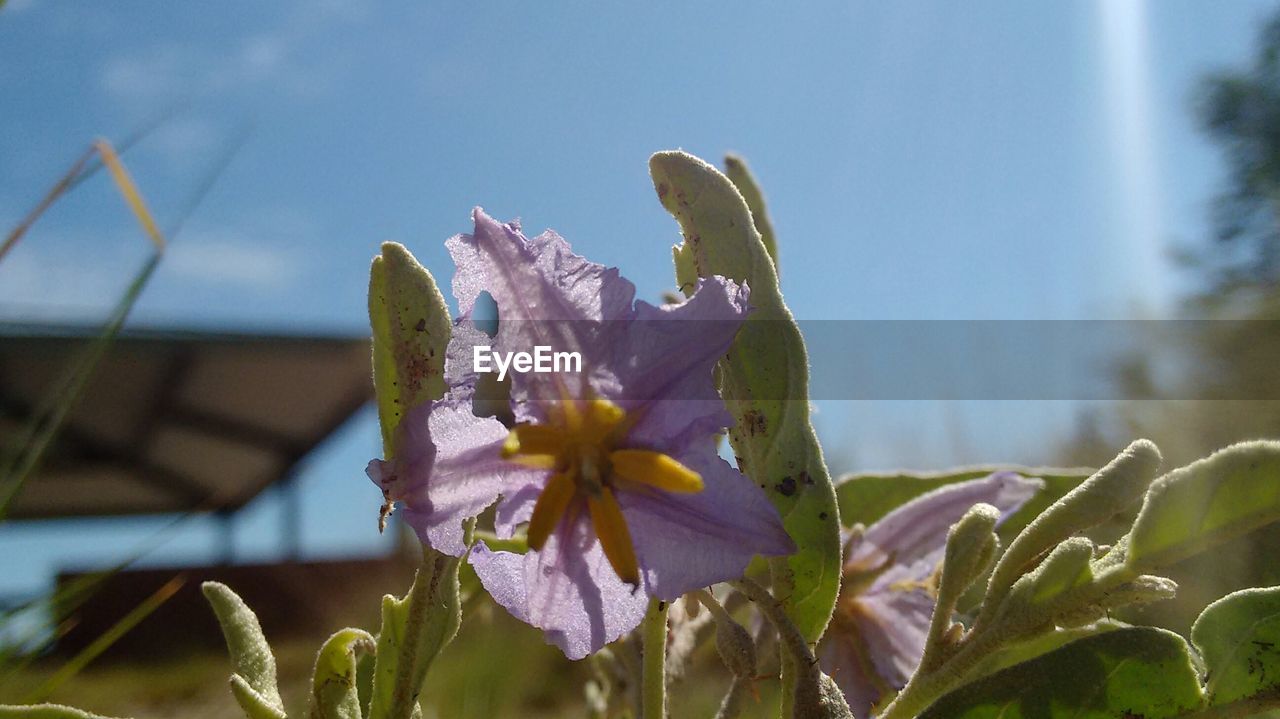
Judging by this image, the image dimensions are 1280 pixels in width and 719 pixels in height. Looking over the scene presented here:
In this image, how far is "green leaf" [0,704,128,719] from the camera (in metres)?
0.49

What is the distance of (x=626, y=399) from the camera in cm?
51

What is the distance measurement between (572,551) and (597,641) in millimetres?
49

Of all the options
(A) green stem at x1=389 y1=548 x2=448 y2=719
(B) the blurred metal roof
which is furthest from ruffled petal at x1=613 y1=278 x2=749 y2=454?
(B) the blurred metal roof

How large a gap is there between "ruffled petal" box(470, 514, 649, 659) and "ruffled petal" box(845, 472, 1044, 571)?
218mm

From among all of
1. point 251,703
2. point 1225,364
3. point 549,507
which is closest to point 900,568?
point 549,507

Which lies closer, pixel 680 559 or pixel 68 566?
pixel 680 559

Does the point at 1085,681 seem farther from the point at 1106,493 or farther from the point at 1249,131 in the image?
the point at 1249,131

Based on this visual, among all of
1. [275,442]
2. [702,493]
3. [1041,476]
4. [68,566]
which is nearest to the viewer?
[702,493]

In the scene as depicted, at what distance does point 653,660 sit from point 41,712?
0.99ft

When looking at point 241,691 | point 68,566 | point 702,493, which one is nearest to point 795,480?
point 702,493

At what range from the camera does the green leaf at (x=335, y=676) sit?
1.68ft

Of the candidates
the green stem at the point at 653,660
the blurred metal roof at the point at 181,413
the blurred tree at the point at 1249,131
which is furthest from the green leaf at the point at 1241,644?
the blurred tree at the point at 1249,131

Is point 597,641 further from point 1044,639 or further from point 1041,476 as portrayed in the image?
point 1041,476

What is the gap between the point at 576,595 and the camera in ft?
1.69
